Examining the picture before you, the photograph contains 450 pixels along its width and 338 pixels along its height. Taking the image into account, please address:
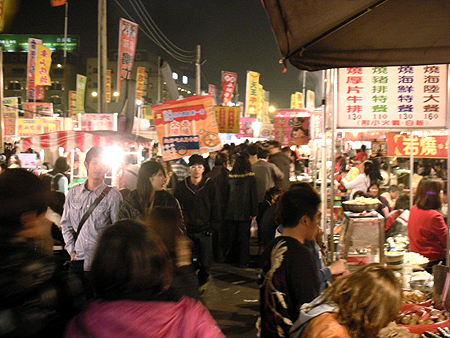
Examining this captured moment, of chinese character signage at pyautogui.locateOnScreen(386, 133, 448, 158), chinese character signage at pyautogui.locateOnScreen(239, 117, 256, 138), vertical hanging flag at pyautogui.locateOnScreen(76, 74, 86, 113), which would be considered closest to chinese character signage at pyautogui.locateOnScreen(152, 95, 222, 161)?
chinese character signage at pyautogui.locateOnScreen(386, 133, 448, 158)

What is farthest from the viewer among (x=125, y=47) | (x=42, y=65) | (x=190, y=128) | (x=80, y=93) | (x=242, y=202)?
(x=80, y=93)

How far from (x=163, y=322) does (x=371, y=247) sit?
3797 millimetres

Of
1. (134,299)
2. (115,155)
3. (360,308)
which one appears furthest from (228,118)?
(134,299)

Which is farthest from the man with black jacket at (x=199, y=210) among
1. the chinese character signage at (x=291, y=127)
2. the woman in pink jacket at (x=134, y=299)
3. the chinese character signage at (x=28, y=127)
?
the chinese character signage at (x=28, y=127)

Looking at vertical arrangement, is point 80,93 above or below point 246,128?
above

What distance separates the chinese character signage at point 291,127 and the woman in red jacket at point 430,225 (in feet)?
13.9

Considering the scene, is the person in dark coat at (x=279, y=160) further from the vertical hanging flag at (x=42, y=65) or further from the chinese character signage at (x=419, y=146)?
the vertical hanging flag at (x=42, y=65)

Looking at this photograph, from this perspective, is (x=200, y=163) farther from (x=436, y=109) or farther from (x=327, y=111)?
(x=436, y=109)

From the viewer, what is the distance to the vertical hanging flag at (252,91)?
3388cm

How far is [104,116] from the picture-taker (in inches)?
516

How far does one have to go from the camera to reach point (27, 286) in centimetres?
191

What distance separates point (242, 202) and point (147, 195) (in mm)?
4218

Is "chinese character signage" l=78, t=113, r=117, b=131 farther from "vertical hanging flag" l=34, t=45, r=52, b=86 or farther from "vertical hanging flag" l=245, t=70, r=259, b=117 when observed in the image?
"vertical hanging flag" l=245, t=70, r=259, b=117

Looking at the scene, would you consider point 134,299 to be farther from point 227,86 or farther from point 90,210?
point 227,86
